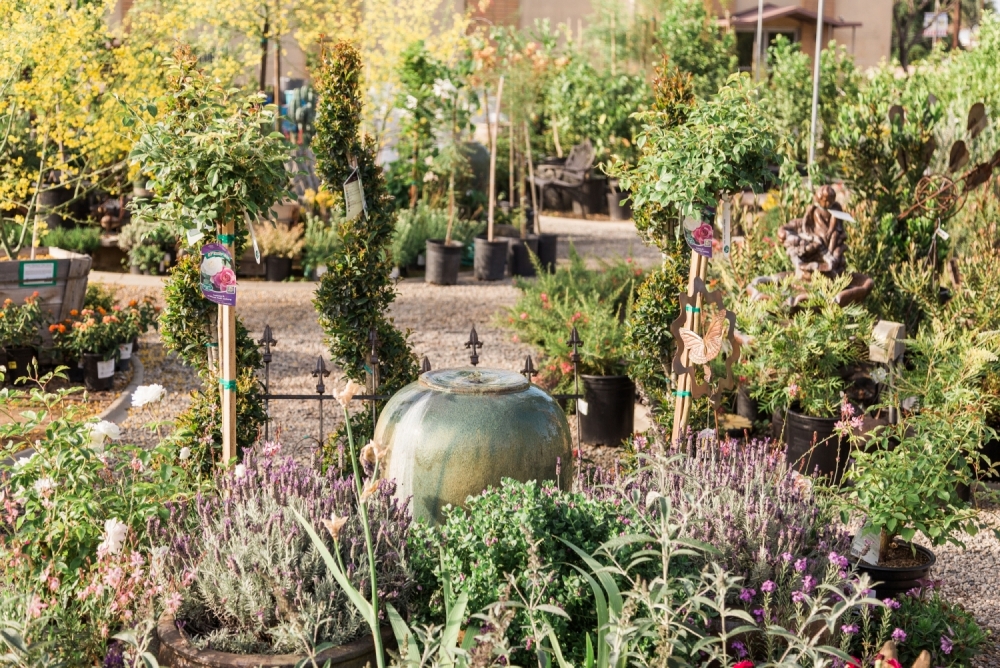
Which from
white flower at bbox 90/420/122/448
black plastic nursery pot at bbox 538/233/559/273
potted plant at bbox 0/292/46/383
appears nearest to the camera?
white flower at bbox 90/420/122/448

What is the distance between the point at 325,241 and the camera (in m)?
10.3

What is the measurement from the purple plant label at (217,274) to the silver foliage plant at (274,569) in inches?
34.3

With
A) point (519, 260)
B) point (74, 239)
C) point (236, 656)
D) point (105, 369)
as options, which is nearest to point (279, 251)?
point (74, 239)

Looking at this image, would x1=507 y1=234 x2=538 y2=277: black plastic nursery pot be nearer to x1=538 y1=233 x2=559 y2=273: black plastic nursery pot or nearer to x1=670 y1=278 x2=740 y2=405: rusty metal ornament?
x1=538 y1=233 x2=559 y2=273: black plastic nursery pot

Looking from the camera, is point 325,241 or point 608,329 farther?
point 325,241

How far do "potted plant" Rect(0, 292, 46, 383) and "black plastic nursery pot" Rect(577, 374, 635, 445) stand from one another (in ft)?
10.8

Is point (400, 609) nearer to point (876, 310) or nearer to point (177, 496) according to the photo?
point (177, 496)

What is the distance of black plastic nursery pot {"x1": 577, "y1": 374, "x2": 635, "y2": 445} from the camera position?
5793 mm

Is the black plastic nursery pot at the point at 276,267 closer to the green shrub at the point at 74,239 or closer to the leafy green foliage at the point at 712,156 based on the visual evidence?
the green shrub at the point at 74,239

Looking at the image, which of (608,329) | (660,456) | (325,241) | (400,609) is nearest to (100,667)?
(400,609)

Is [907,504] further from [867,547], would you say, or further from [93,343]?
[93,343]

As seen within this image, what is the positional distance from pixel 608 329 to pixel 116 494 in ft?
10.7

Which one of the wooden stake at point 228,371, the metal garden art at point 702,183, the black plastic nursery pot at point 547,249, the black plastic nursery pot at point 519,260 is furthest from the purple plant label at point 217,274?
the black plastic nursery pot at point 547,249

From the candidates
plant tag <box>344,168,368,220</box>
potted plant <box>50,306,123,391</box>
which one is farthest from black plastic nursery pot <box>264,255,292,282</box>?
plant tag <box>344,168,368,220</box>
